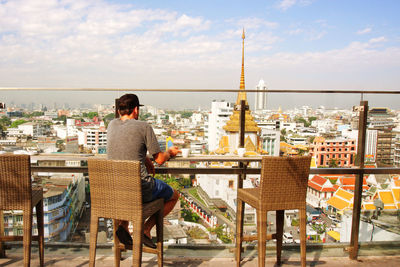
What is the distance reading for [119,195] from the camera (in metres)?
1.78

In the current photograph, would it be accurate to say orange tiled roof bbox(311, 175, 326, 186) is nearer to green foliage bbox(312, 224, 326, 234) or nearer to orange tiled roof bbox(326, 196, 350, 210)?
orange tiled roof bbox(326, 196, 350, 210)

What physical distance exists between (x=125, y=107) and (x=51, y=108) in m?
1.01

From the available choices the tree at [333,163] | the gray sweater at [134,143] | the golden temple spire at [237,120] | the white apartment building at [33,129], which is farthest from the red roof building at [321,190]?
the white apartment building at [33,129]

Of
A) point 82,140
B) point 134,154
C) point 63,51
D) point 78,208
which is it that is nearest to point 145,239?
point 134,154

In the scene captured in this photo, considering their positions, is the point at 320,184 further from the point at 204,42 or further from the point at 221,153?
the point at 204,42

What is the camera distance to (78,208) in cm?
245

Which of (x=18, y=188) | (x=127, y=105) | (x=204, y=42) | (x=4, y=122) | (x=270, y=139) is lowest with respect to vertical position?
(x=18, y=188)

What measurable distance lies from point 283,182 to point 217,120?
4.05ft

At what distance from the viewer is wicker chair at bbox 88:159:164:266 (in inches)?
68.3

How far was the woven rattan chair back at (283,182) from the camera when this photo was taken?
6.22 feet

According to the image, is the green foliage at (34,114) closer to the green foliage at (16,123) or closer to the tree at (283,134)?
the green foliage at (16,123)

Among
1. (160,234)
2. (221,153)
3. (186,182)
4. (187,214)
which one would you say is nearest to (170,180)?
(186,182)

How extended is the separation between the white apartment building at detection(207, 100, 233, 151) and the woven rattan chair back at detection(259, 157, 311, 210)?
0.67 m

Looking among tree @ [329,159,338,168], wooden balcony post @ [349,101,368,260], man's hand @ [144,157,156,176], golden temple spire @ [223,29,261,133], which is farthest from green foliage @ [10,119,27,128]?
wooden balcony post @ [349,101,368,260]
